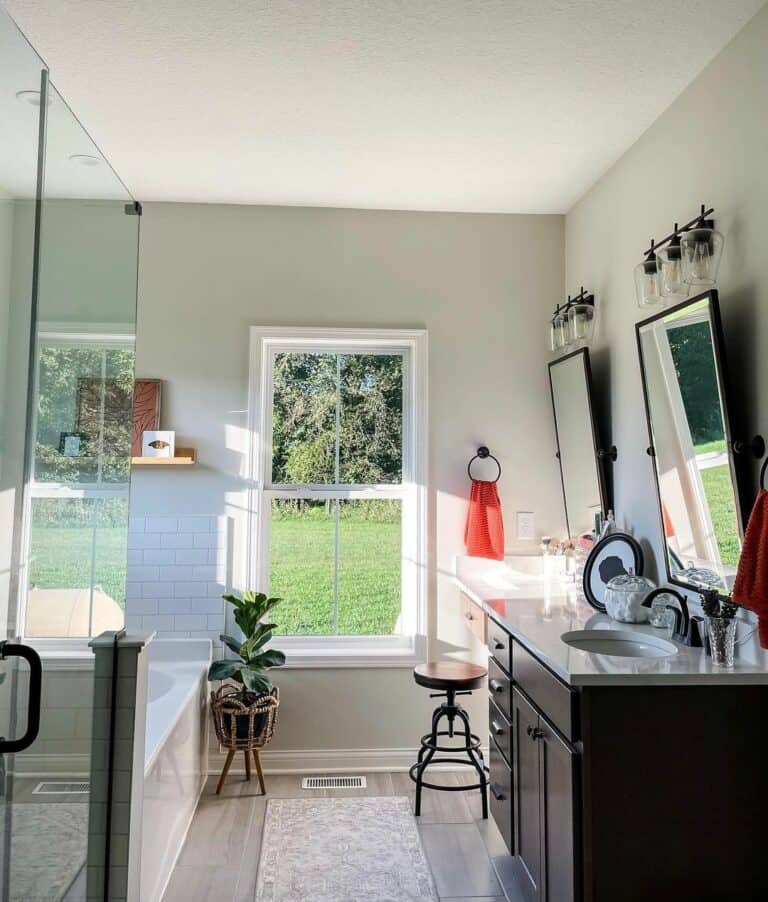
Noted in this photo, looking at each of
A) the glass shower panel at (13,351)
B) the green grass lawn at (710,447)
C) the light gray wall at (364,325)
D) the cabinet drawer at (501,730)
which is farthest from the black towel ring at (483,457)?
the glass shower panel at (13,351)

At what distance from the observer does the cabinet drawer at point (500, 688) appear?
99.4 inches

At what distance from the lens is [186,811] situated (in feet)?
9.44

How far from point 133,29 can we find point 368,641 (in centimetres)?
282

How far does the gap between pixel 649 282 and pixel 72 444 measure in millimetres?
1939

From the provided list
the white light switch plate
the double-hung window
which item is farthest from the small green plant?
the white light switch plate

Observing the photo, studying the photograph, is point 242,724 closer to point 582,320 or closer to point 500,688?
point 500,688

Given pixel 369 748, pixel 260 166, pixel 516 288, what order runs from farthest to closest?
pixel 516 288 → pixel 369 748 → pixel 260 166

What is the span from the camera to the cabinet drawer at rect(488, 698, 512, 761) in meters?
2.51

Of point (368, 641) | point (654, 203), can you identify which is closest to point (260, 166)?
point (654, 203)

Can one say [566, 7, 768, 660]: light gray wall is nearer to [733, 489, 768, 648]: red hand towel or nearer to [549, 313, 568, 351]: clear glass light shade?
[549, 313, 568, 351]: clear glass light shade

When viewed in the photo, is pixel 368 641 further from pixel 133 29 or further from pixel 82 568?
pixel 133 29

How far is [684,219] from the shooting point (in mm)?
2453

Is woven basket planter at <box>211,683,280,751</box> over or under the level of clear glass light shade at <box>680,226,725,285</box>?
under

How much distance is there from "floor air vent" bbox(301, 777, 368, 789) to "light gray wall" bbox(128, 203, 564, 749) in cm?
16
